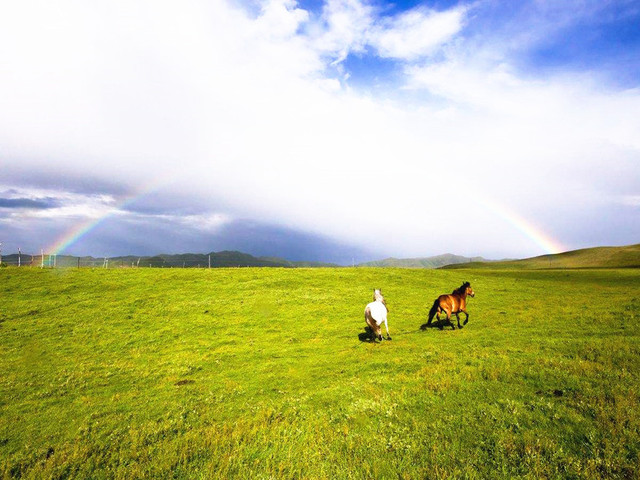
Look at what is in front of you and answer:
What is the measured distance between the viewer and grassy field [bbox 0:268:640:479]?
8.57 meters

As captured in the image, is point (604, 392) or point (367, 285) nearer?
point (604, 392)

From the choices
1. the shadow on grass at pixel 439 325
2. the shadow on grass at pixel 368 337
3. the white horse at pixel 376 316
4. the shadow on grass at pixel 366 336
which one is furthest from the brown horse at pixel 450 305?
the shadow on grass at pixel 366 336

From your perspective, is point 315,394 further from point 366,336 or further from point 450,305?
point 450,305

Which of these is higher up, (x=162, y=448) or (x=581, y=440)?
(x=581, y=440)

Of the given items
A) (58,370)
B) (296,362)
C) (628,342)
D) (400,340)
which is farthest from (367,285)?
(58,370)

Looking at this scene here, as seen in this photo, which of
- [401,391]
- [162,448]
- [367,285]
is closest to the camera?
[162,448]

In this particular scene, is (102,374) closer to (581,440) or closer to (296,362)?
(296,362)

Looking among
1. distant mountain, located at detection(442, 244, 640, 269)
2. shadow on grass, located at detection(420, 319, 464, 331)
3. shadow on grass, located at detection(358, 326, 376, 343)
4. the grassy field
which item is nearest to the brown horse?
shadow on grass, located at detection(420, 319, 464, 331)

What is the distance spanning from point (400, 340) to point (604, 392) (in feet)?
44.0

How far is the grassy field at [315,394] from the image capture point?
8570 millimetres

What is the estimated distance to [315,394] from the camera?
1441 cm

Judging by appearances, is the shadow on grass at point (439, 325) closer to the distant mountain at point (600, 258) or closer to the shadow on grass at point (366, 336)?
the shadow on grass at point (366, 336)

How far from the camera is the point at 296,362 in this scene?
20.8 meters

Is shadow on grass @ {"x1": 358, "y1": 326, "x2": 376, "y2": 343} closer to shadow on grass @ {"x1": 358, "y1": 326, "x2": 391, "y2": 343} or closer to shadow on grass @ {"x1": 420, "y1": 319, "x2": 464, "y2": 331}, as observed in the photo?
shadow on grass @ {"x1": 358, "y1": 326, "x2": 391, "y2": 343}
